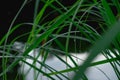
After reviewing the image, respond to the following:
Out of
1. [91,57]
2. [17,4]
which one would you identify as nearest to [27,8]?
[17,4]

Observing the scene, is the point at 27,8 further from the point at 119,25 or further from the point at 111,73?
the point at 119,25

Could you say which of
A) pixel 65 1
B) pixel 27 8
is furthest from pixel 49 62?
pixel 27 8

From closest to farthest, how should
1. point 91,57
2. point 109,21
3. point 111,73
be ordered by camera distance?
point 91,57, point 109,21, point 111,73

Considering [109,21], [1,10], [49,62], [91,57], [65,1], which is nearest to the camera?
[91,57]

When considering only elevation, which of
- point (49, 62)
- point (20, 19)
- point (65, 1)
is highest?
point (65, 1)

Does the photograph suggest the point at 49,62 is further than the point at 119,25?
Yes

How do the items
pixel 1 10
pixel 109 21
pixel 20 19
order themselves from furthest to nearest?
pixel 1 10 < pixel 20 19 < pixel 109 21

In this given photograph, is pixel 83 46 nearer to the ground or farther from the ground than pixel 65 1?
nearer to the ground

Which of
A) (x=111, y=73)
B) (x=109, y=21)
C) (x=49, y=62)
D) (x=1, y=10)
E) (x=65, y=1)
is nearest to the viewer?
(x=109, y=21)

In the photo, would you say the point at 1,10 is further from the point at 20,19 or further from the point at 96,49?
the point at 96,49
